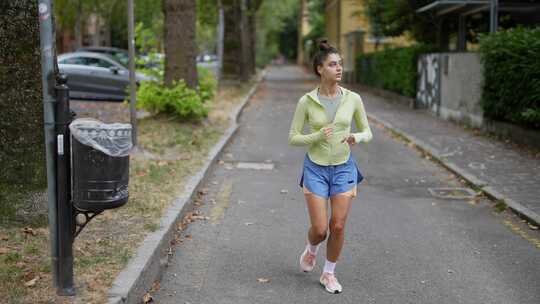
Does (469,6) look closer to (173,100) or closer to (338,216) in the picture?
(173,100)

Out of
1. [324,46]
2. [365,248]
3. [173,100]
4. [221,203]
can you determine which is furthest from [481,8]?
[324,46]

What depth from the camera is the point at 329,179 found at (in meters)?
5.40

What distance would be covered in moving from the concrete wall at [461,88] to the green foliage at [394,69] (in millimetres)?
3454

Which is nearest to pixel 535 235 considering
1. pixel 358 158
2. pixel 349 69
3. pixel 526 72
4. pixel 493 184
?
pixel 493 184

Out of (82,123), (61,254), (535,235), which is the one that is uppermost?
(82,123)

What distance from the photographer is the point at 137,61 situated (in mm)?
15320

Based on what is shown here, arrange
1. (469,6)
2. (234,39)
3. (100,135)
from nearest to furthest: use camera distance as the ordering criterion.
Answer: (100,135), (469,6), (234,39)

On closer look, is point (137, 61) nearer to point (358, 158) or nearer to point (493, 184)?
point (358, 158)

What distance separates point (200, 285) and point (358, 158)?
24.3 ft

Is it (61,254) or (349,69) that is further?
(349,69)

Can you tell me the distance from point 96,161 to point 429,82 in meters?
17.8

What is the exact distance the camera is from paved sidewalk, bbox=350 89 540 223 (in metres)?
9.12

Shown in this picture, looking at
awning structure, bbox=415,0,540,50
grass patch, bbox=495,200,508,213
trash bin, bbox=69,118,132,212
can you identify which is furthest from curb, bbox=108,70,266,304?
awning structure, bbox=415,0,540,50

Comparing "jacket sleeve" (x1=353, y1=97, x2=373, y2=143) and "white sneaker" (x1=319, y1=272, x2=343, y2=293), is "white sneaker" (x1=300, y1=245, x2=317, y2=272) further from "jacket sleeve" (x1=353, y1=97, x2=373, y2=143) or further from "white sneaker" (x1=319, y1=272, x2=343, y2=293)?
"jacket sleeve" (x1=353, y1=97, x2=373, y2=143)
